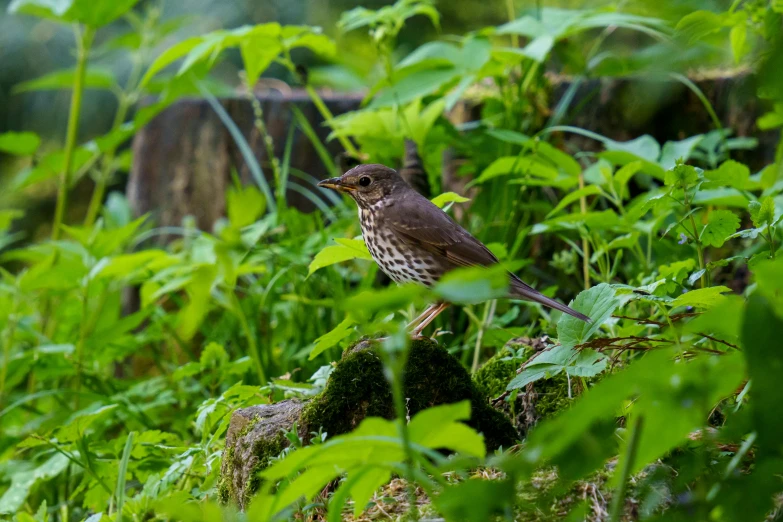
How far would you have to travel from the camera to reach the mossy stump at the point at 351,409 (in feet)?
6.59

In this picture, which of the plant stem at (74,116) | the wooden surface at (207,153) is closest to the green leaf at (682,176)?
the wooden surface at (207,153)

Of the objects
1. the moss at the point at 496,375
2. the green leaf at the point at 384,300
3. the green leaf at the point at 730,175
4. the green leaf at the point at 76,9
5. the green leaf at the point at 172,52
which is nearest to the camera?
the green leaf at the point at 384,300

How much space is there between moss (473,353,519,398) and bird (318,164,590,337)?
210 millimetres

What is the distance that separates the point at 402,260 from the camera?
262 centimetres

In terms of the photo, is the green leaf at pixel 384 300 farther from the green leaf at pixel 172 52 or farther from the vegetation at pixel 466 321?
the green leaf at pixel 172 52

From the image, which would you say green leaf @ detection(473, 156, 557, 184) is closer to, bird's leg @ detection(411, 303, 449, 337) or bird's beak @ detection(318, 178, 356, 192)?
bird's beak @ detection(318, 178, 356, 192)

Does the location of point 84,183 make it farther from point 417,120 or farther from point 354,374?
point 354,374

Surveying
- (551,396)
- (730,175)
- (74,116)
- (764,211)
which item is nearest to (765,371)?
(764,211)

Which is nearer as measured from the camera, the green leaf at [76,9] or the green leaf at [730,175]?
the green leaf at [730,175]

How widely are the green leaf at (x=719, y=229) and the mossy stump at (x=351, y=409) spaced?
26.6 inches

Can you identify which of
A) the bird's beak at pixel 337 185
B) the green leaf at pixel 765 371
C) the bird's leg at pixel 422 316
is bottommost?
the bird's leg at pixel 422 316

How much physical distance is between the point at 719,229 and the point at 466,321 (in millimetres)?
1547

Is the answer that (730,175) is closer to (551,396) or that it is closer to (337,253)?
(551,396)

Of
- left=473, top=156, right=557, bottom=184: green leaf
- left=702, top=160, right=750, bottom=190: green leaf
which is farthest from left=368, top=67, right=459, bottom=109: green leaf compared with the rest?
left=702, top=160, right=750, bottom=190: green leaf
